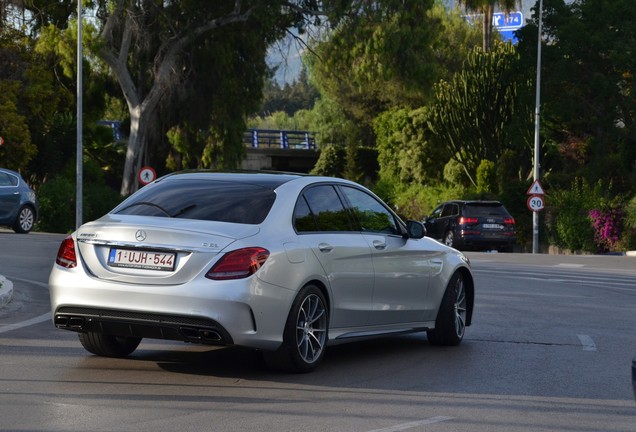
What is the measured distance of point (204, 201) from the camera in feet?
32.1

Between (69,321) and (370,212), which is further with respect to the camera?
(370,212)

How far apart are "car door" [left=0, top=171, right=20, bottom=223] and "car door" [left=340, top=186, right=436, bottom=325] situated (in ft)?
69.5

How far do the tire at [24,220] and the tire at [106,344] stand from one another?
22.2 metres

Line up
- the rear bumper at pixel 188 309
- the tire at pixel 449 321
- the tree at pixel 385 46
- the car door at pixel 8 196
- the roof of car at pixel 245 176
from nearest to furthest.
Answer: the rear bumper at pixel 188 309 → the roof of car at pixel 245 176 → the tire at pixel 449 321 → the car door at pixel 8 196 → the tree at pixel 385 46

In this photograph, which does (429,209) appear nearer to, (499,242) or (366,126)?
(499,242)

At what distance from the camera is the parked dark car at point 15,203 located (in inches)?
1221

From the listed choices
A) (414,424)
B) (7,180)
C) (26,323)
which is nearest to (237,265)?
(414,424)

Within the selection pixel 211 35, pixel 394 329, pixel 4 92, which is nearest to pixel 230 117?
pixel 211 35

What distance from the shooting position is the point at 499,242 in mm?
39219

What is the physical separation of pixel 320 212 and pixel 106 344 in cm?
202

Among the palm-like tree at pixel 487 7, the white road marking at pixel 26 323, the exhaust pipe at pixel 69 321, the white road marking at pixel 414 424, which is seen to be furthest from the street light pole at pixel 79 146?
the white road marking at pixel 414 424

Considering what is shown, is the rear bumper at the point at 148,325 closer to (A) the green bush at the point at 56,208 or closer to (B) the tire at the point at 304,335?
(B) the tire at the point at 304,335

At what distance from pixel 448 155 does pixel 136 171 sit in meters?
21.9

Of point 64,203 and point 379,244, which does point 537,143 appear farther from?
point 379,244
